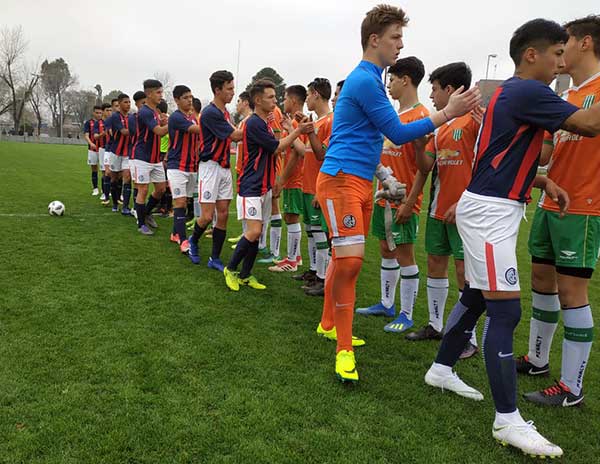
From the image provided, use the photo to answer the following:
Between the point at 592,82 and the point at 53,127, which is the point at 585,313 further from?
the point at 53,127

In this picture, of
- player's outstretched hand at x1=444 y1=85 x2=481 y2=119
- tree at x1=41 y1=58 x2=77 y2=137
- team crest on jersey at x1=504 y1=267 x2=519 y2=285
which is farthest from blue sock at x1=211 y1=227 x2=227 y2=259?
tree at x1=41 y1=58 x2=77 y2=137

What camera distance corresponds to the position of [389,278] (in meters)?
4.64

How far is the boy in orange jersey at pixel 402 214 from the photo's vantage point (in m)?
4.06

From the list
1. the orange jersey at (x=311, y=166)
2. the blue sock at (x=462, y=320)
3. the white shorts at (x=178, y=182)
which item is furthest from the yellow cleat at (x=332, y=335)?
the white shorts at (x=178, y=182)

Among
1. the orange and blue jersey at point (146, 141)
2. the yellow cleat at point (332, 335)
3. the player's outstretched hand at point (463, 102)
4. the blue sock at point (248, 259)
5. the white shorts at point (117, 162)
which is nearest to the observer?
the player's outstretched hand at point (463, 102)

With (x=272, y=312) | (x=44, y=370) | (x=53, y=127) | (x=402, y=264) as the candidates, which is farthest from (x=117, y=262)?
(x=53, y=127)

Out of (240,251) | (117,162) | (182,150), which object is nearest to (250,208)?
(240,251)

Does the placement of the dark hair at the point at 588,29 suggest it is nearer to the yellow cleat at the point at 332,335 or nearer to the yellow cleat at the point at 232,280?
the yellow cleat at the point at 332,335

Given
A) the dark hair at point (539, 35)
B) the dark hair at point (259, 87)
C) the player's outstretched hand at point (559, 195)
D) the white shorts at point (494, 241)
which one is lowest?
the white shorts at point (494, 241)

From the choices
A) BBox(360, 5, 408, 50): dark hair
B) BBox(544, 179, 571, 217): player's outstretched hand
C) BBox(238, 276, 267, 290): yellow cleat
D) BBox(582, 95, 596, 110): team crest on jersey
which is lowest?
BBox(238, 276, 267, 290): yellow cleat

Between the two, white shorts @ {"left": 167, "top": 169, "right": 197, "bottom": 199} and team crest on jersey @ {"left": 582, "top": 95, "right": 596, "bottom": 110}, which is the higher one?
team crest on jersey @ {"left": 582, "top": 95, "right": 596, "bottom": 110}

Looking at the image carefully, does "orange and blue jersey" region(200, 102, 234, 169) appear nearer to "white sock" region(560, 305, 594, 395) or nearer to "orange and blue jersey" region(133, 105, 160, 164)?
"orange and blue jersey" region(133, 105, 160, 164)

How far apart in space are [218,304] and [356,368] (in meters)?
1.83

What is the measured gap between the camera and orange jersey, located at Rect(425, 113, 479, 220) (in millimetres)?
3676
